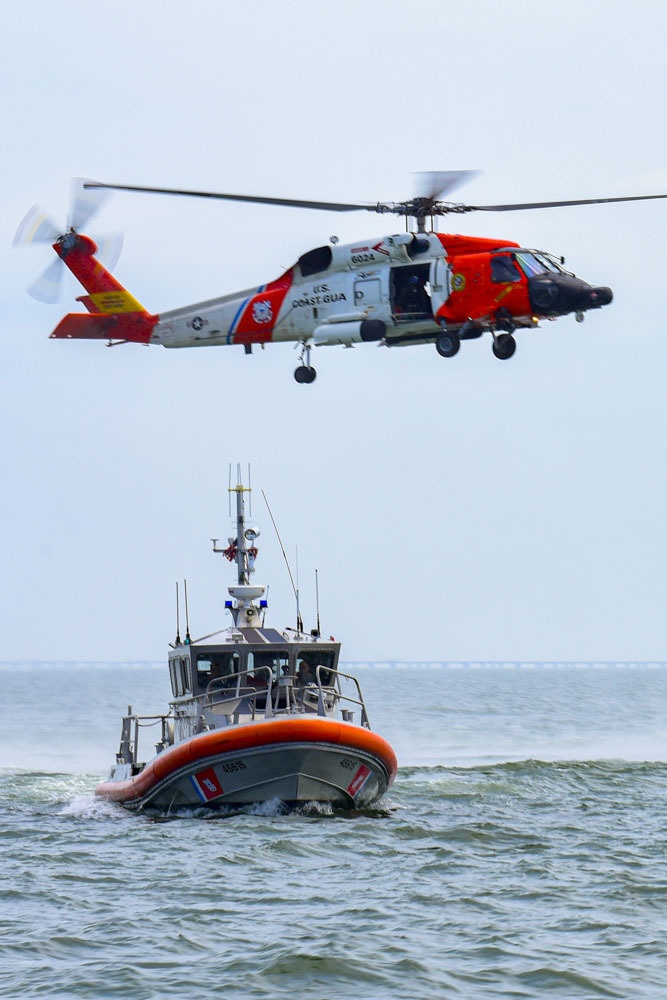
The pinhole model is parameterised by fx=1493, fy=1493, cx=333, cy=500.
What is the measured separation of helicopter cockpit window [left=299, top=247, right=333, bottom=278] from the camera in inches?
1048

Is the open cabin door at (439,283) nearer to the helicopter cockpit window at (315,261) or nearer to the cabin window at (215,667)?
the helicopter cockpit window at (315,261)

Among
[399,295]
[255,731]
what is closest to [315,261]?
[399,295]

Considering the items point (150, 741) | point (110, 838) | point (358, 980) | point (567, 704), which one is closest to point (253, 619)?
point (110, 838)

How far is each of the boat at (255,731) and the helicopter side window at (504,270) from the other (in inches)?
276

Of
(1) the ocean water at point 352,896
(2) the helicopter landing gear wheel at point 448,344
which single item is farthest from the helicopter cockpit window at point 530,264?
(1) the ocean water at point 352,896

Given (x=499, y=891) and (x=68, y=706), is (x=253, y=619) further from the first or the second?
(x=68, y=706)

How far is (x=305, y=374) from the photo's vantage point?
2680 cm

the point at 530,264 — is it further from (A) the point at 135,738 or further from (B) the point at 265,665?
(A) the point at 135,738

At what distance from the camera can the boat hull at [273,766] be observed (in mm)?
23562

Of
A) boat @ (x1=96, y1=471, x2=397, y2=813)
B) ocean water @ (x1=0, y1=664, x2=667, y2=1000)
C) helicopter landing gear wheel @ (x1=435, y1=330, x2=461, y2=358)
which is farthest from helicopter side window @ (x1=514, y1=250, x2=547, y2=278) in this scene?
ocean water @ (x1=0, y1=664, x2=667, y2=1000)

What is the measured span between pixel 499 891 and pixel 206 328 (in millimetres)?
12928

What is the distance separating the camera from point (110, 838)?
23.6 meters

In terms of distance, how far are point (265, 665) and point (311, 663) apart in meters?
0.89

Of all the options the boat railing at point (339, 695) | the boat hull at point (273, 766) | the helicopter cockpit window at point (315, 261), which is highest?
the helicopter cockpit window at point (315, 261)
